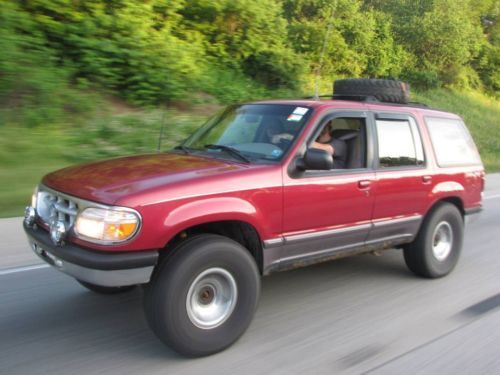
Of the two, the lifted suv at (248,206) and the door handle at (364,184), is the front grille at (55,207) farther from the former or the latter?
the door handle at (364,184)

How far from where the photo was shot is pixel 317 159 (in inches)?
168

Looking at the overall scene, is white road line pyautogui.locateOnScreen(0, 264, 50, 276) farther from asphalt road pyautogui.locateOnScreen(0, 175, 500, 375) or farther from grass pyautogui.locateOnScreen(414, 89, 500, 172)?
grass pyautogui.locateOnScreen(414, 89, 500, 172)

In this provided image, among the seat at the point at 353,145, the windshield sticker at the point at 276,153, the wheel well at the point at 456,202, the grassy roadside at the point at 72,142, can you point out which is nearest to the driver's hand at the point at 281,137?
the windshield sticker at the point at 276,153

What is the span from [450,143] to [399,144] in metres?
0.97

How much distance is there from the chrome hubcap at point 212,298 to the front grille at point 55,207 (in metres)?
0.96

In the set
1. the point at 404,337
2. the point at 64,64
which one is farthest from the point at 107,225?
the point at 64,64

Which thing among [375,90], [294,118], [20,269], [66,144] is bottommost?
[20,269]

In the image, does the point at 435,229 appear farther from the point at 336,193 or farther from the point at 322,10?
the point at 322,10

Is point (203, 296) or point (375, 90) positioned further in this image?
point (375, 90)

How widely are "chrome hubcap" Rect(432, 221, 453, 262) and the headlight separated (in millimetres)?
3577

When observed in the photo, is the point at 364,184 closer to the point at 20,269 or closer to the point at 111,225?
the point at 111,225

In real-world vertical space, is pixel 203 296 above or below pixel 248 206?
below

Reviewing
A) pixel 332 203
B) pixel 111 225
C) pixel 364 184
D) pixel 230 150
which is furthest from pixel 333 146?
pixel 111 225

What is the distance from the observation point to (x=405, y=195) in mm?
5355
